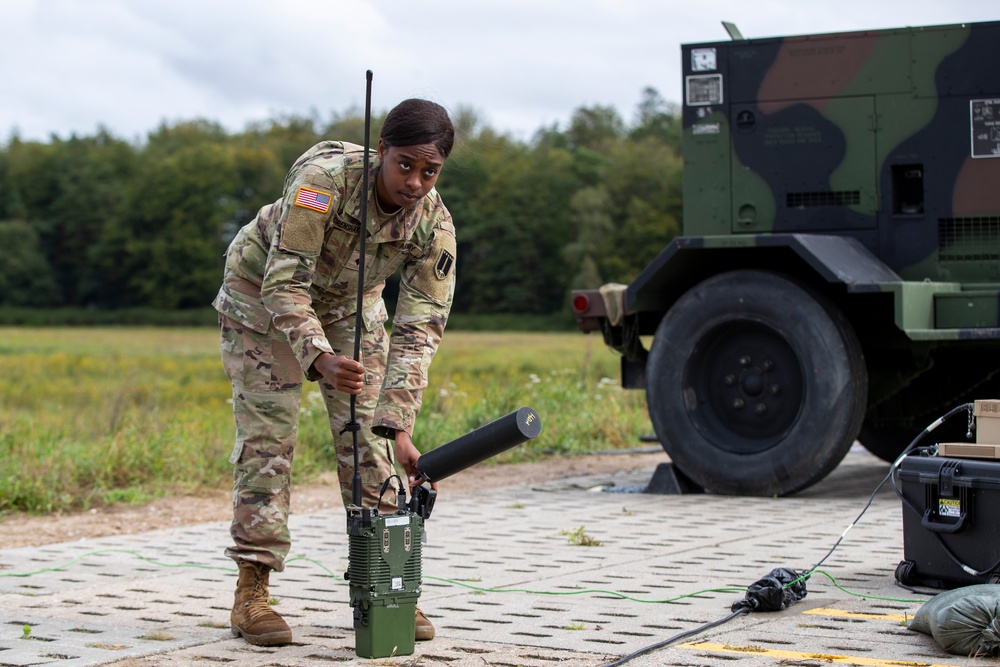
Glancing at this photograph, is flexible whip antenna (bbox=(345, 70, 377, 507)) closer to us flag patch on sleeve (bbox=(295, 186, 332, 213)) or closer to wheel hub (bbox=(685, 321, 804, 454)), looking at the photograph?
us flag patch on sleeve (bbox=(295, 186, 332, 213))

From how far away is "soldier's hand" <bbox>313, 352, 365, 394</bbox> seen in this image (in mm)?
3975

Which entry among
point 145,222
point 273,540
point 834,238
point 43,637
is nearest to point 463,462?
point 273,540

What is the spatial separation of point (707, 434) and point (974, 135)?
A: 2.34 m

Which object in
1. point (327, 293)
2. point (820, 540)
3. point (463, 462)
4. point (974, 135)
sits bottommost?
point (820, 540)

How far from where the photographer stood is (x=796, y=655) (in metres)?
4.04

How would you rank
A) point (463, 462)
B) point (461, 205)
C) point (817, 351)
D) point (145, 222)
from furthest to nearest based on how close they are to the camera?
point (145, 222) < point (461, 205) < point (817, 351) < point (463, 462)

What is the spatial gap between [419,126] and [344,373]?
2.58 feet

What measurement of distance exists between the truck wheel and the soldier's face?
3.87 metres

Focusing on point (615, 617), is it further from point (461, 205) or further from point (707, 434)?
point (461, 205)

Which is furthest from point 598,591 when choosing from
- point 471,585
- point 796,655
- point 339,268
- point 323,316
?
point 339,268

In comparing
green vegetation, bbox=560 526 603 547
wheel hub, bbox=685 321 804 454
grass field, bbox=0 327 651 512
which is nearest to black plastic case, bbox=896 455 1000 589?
green vegetation, bbox=560 526 603 547

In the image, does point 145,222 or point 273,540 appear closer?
point 273,540

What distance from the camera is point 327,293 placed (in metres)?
4.60

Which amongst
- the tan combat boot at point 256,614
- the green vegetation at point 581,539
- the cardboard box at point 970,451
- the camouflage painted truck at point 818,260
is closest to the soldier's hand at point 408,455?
the tan combat boot at point 256,614
